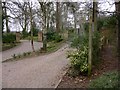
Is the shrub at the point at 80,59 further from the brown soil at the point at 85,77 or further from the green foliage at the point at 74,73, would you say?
the brown soil at the point at 85,77

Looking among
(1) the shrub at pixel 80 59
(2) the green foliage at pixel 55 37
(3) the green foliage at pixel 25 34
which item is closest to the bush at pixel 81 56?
(1) the shrub at pixel 80 59

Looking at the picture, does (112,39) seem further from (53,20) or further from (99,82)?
(53,20)

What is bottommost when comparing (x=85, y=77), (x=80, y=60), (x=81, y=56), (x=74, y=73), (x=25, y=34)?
(x=85, y=77)

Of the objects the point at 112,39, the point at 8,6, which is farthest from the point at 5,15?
the point at 112,39

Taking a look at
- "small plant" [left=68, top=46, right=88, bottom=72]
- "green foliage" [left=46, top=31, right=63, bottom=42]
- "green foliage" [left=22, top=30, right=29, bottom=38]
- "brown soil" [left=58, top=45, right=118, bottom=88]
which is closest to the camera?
"brown soil" [left=58, top=45, right=118, bottom=88]

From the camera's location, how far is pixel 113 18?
1059 centimetres

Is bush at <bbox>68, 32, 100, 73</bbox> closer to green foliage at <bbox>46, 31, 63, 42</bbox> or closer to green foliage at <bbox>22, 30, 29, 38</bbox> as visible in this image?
green foliage at <bbox>46, 31, 63, 42</bbox>

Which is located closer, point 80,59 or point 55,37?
point 80,59

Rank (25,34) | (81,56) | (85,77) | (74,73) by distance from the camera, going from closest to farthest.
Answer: (85,77) → (74,73) → (81,56) → (25,34)

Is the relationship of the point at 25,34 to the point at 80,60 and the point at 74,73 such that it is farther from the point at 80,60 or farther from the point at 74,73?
the point at 74,73

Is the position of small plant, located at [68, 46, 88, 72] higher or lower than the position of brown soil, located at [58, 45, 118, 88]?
higher

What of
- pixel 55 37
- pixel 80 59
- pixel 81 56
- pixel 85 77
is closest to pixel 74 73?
pixel 85 77

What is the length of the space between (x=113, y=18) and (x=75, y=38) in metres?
1.92

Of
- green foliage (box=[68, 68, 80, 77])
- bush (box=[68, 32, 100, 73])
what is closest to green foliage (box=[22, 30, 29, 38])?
bush (box=[68, 32, 100, 73])
